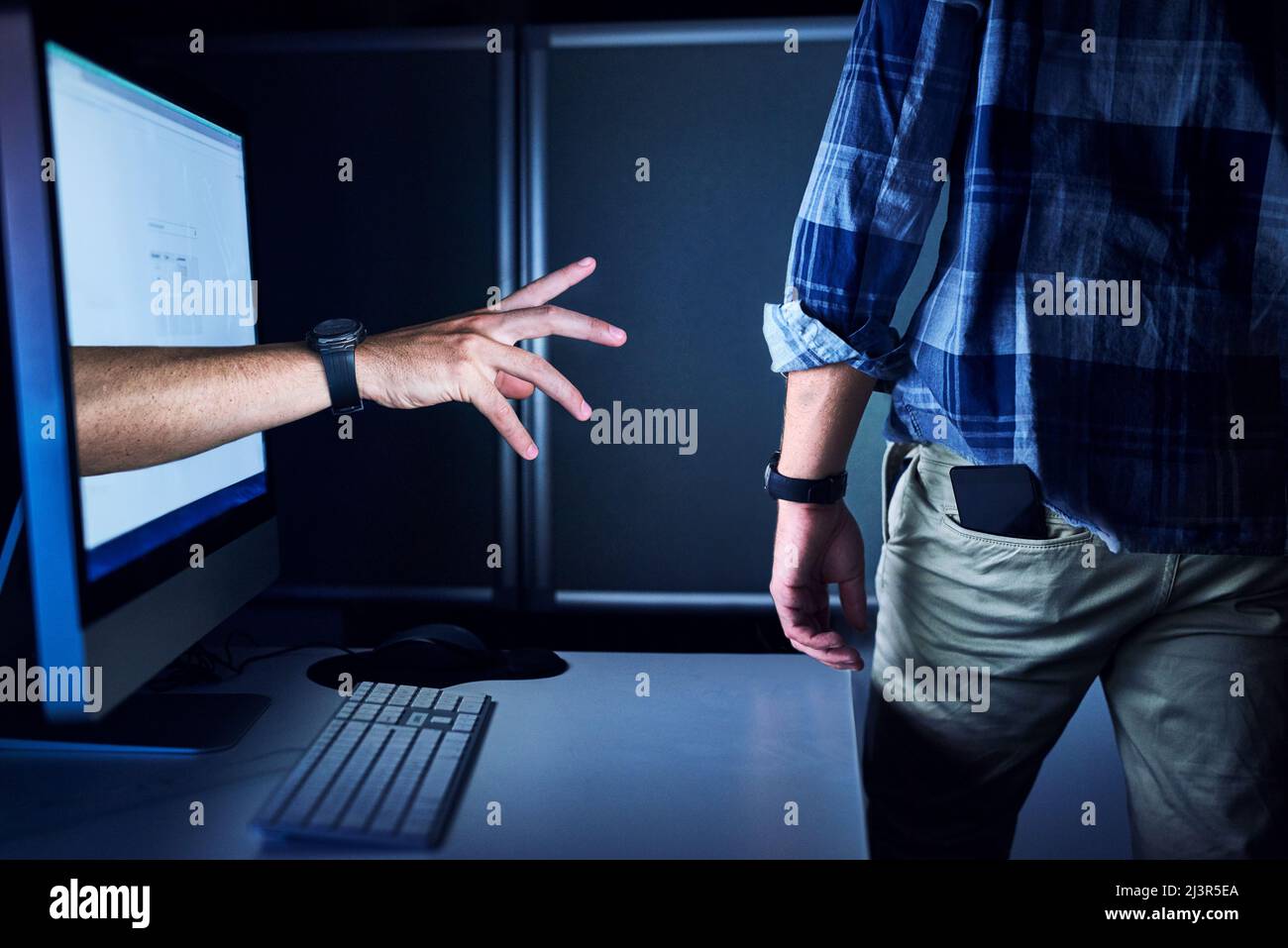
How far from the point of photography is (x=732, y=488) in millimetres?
1111

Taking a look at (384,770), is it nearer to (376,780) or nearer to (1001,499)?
(376,780)

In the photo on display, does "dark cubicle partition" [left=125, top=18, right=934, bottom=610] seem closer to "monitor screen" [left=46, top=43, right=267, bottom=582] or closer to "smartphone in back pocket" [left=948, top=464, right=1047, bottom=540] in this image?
"monitor screen" [left=46, top=43, right=267, bottom=582]

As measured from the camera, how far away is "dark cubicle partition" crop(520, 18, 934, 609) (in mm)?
1042

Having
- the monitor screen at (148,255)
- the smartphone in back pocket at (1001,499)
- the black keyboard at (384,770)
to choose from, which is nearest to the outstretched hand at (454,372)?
the monitor screen at (148,255)

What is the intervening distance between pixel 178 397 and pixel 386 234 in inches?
14.9

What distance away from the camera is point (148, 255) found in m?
0.77

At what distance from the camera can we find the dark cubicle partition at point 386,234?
1062 millimetres

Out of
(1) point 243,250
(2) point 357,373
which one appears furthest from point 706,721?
(1) point 243,250

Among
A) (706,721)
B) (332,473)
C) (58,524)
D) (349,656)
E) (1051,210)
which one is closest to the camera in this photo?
(58,524)

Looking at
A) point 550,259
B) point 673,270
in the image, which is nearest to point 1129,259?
point 673,270

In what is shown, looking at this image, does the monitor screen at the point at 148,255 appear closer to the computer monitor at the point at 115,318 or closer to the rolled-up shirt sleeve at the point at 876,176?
the computer monitor at the point at 115,318

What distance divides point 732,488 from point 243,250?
2.02 ft

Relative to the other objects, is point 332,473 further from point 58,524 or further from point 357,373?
point 58,524

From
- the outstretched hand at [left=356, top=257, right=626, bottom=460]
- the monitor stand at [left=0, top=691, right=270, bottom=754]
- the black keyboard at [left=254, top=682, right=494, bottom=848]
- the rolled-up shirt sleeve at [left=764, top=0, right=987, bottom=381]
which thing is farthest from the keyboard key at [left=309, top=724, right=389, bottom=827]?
the rolled-up shirt sleeve at [left=764, top=0, right=987, bottom=381]
